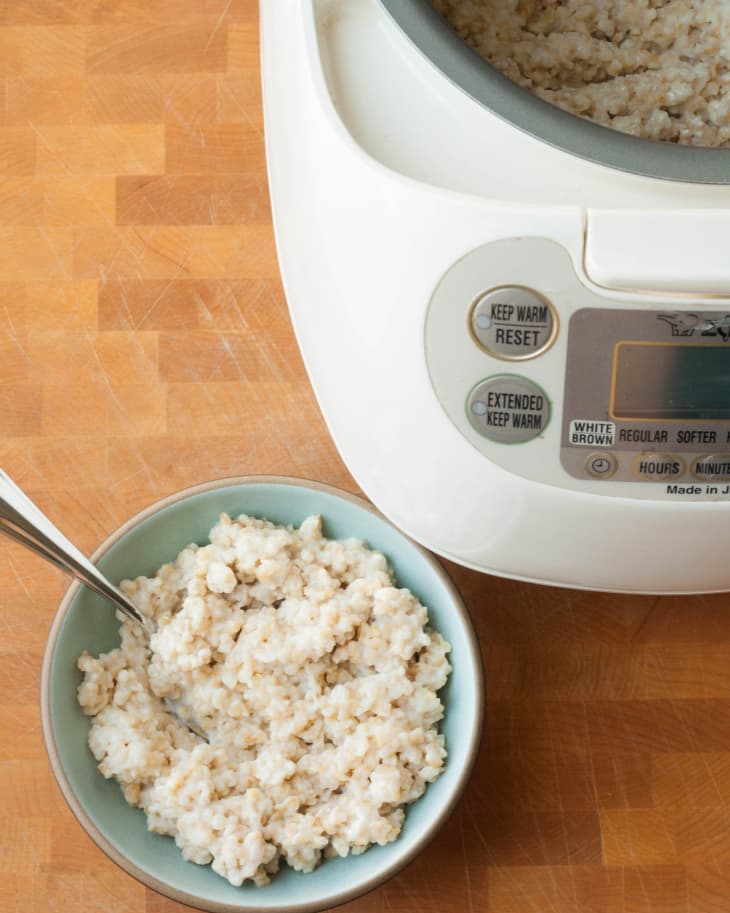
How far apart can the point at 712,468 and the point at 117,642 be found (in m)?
0.65

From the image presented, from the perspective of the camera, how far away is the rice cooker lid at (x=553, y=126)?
2.45 ft

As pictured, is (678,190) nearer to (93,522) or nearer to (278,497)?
(278,497)

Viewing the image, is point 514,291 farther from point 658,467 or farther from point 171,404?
point 171,404

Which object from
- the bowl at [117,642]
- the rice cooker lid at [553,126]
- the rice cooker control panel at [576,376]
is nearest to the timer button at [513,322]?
the rice cooker control panel at [576,376]

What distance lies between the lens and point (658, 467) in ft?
2.57

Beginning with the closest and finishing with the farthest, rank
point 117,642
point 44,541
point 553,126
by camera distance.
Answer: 1. point 553,126
2. point 44,541
3. point 117,642

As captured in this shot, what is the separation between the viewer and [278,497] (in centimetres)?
112

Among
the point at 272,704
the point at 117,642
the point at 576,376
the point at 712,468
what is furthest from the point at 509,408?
the point at 117,642

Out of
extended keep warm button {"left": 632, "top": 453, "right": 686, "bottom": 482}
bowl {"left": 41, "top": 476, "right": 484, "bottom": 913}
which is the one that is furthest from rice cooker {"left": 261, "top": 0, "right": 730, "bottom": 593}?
bowl {"left": 41, "top": 476, "right": 484, "bottom": 913}

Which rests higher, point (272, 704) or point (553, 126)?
point (553, 126)

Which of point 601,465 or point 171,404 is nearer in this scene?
point 601,465

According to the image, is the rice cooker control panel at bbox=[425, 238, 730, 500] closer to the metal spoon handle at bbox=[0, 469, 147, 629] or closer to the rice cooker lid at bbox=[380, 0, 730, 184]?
the rice cooker lid at bbox=[380, 0, 730, 184]

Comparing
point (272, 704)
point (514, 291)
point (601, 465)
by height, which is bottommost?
point (272, 704)

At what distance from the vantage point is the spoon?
960 millimetres
